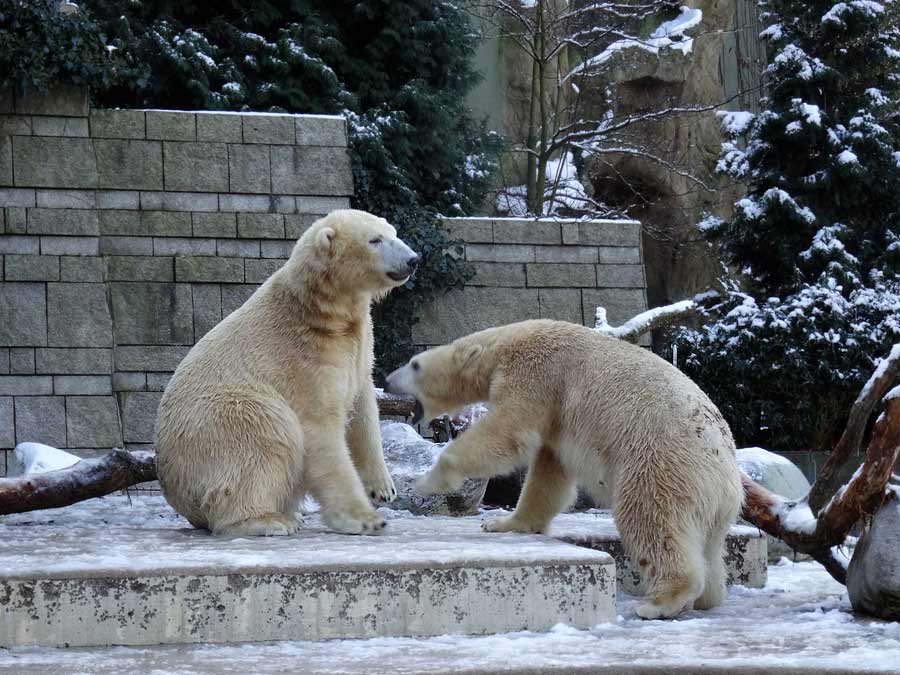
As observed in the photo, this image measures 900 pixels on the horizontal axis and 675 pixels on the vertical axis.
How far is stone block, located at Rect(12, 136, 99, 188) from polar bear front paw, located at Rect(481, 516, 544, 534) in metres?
5.35

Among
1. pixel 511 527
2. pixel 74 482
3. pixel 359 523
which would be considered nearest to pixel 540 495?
pixel 511 527

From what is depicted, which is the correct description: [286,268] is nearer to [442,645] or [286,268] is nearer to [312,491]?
[312,491]

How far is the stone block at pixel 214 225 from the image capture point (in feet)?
29.9

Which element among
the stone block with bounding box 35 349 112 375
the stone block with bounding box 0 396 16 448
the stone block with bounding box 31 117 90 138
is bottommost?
the stone block with bounding box 0 396 16 448

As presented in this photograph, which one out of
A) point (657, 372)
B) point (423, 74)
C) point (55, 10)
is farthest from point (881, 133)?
point (657, 372)

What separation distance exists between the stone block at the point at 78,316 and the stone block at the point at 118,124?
1176mm

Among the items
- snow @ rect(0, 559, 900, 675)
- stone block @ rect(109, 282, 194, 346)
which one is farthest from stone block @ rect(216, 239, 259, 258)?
snow @ rect(0, 559, 900, 675)

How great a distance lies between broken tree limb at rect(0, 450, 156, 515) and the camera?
5418mm

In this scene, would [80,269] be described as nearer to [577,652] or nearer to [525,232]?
[525,232]

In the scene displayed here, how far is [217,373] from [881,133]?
31.6ft

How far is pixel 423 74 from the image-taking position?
12133 mm

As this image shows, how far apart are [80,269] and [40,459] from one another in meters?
2.47

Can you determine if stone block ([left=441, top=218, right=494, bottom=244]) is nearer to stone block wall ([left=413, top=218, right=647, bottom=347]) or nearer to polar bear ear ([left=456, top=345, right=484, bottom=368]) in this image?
stone block wall ([left=413, top=218, right=647, bottom=347])

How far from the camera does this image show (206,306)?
9.05 m
